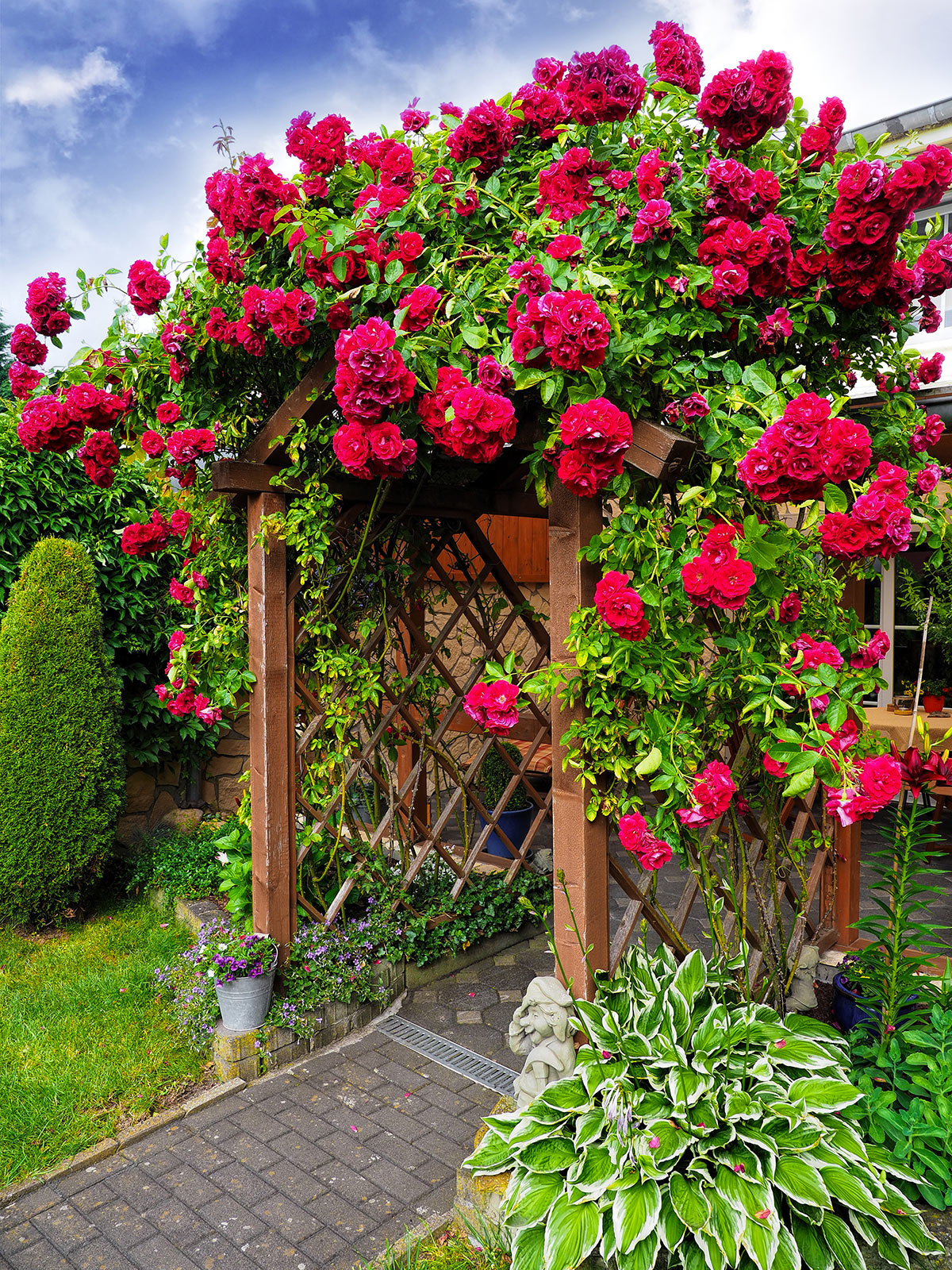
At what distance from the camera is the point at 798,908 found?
2.88 metres

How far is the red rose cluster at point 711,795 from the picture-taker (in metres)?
1.86

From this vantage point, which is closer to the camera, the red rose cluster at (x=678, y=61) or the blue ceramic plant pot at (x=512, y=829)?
the red rose cluster at (x=678, y=61)

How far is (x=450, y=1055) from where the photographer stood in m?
3.09

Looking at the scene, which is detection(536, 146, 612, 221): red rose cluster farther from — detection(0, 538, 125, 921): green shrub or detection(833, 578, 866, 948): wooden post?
detection(0, 538, 125, 921): green shrub

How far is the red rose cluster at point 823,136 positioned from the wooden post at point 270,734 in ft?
6.53

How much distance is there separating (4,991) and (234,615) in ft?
6.35

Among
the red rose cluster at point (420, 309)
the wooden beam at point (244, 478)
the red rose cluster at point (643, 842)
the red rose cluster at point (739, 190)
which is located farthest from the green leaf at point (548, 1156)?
the red rose cluster at point (739, 190)

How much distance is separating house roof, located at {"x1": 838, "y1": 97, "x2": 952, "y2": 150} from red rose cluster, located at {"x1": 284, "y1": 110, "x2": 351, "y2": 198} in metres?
5.08

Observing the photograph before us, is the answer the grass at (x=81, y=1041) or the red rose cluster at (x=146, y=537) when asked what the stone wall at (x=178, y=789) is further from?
the red rose cluster at (x=146, y=537)

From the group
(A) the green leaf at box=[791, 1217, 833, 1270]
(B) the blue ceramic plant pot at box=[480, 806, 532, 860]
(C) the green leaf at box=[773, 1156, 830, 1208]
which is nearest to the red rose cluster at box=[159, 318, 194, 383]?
(C) the green leaf at box=[773, 1156, 830, 1208]

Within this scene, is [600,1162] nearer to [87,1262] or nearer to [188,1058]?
[87,1262]

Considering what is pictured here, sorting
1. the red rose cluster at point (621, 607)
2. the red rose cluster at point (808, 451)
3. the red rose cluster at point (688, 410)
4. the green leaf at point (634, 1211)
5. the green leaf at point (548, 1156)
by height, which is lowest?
the green leaf at point (548, 1156)

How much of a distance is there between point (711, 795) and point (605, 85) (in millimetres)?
1735

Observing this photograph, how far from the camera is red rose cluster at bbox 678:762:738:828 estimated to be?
1.86 metres
